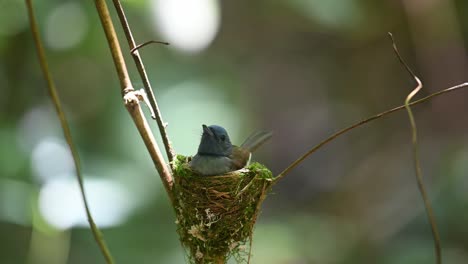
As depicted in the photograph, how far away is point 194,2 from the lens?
3766mm

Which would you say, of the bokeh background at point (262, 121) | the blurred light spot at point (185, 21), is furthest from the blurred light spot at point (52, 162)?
the blurred light spot at point (185, 21)

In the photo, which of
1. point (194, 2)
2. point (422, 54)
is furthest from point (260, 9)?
point (194, 2)

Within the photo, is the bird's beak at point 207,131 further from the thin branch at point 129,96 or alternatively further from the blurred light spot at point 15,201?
the blurred light spot at point 15,201

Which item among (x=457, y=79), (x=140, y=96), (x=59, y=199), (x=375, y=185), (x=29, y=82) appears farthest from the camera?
(x=375, y=185)

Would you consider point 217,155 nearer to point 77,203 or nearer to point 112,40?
point 112,40

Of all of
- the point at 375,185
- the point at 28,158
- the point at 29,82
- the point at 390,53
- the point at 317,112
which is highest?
the point at 29,82

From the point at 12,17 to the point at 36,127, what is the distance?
28.8 inches

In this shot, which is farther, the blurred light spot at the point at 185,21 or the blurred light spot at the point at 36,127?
the blurred light spot at the point at 36,127

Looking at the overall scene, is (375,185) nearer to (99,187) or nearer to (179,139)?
(179,139)

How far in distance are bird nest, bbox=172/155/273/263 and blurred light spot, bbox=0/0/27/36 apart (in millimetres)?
2067

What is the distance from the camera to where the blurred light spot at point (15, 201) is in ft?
11.5

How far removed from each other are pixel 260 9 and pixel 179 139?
318 centimetres

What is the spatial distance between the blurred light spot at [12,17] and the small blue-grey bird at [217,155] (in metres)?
1.88

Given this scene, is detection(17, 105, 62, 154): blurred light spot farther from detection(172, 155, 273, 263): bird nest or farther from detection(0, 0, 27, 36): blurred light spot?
detection(172, 155, 273, 263): bird nest
